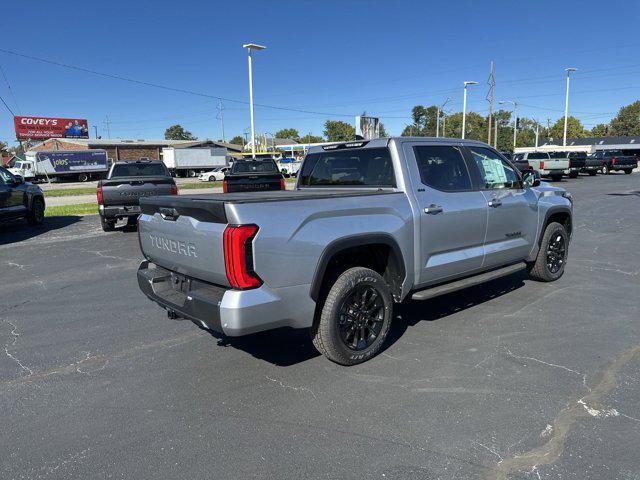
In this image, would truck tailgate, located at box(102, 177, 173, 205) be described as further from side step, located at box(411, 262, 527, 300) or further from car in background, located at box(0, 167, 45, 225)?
side step, located at box(411, 262, 527, 300)

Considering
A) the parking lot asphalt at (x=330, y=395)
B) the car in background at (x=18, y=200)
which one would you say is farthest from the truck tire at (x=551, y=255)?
the car in background at (x=18, y=200)

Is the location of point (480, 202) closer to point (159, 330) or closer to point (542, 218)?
point (542, 218)

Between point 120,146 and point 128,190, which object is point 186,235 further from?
point 120,146

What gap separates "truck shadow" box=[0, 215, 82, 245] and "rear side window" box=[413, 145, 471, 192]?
957cm

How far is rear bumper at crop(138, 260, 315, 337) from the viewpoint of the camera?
3109 millimetres

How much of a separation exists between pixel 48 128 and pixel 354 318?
254 feet

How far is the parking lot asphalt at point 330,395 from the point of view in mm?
2680

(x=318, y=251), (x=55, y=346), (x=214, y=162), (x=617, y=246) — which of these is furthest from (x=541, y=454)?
(x=214, y=162)

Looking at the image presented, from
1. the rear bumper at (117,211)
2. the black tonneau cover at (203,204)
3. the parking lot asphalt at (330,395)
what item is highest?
the black tonneau cover at (203,204)

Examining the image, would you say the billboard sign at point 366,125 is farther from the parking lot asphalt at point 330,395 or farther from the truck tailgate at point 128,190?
the parking lot asphalt at point 330,395

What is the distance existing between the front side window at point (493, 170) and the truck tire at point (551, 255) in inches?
39.2

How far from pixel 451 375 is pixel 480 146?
2.70 meters

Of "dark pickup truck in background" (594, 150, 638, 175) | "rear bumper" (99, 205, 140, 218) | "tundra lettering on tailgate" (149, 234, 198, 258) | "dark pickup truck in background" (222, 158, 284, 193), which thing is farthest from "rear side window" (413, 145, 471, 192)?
"dark pickup truck in background" (594, 150, 638, 175)

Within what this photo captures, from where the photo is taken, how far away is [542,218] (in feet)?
→ 19.1
